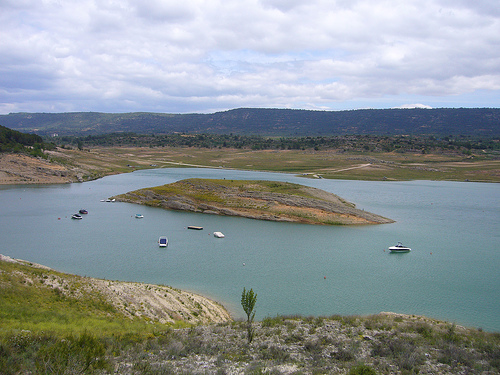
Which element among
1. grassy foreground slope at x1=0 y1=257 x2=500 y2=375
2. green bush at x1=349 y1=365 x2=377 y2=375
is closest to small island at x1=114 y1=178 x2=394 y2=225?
grassy foreground slope at x1=0 y1=257 x2=500 y2=375

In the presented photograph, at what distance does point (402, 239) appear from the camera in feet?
163

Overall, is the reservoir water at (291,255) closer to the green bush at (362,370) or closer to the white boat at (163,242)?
the white boat at (163,242)

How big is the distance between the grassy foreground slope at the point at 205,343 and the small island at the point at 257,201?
121 feet

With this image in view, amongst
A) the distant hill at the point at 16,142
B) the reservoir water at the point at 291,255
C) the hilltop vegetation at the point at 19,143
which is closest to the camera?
the reservoir water at the point at 291,255

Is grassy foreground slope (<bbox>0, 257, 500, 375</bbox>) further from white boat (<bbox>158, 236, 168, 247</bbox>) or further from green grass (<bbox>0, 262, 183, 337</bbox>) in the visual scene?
white boat (<bbox>158, 236, 168, 247</bbox>)

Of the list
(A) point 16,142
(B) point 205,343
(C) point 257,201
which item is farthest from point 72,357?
(A) point 16,142

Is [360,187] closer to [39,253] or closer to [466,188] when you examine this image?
[466,188]

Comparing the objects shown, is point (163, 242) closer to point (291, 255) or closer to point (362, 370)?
point (291, 255)

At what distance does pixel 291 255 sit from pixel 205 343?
25.0 meters

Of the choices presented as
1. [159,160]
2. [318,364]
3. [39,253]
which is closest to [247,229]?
[39,253]

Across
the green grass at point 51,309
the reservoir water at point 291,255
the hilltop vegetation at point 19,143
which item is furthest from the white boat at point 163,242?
the hilltop vegetation at point 19,143

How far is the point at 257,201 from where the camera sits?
2601 inches

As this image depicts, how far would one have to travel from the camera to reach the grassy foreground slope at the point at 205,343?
14.2 metres

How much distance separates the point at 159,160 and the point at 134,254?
5025 inches
